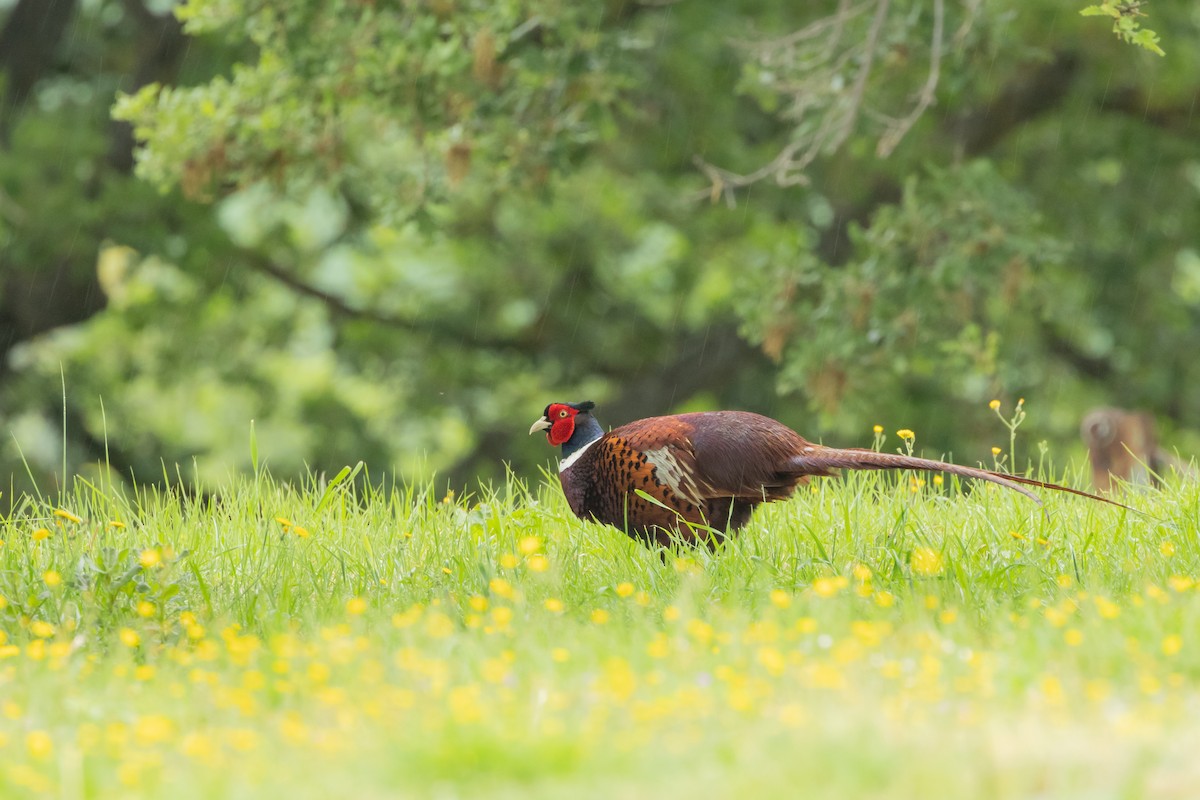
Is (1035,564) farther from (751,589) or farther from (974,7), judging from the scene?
(974,7)

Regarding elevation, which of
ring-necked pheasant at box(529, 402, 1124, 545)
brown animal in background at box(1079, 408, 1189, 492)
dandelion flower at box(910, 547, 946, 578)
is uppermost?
ring-necked pheasant at box(529, 402, 1124, 545)

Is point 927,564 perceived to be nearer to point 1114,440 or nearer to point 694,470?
point 694,470

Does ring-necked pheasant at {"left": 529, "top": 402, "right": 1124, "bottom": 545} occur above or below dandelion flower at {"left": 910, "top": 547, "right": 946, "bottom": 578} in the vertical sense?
above

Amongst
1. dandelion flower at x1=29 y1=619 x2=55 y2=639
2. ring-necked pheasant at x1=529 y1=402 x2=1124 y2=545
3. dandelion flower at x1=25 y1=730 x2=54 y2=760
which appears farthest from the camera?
ring-necked pheasant at x1=529 y1=402 x2=1124 y2=545

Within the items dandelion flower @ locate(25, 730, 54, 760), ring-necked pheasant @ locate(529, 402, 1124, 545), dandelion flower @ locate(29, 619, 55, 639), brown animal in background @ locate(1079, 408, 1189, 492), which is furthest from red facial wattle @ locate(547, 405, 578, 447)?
brown animal in background @ locate(1079, 408, 1189, 492)

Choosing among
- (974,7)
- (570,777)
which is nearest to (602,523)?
(570,777)

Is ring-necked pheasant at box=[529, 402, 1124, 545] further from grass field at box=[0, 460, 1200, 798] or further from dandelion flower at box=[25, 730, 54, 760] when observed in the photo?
dandelion flower at box=[25, 730, 54, 760]

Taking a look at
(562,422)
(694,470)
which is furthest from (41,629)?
(694,470)

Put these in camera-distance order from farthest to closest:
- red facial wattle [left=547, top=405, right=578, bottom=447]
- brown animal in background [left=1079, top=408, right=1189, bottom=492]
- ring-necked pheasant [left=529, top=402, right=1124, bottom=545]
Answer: brown animal in background [left=1079, top=408, right=1189, bottom=492], red facial wattle [left=547, top=405, right=578, bottom=447], ring-necked pheasant [left=529, top=402, right=1124, bottom=545]

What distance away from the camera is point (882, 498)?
19.7 ft

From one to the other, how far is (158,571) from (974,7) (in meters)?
5.39

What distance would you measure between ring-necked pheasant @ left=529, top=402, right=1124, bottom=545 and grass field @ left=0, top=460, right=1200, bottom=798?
6.5 inches

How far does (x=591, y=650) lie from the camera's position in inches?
147

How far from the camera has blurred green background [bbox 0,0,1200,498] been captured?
845 cm
